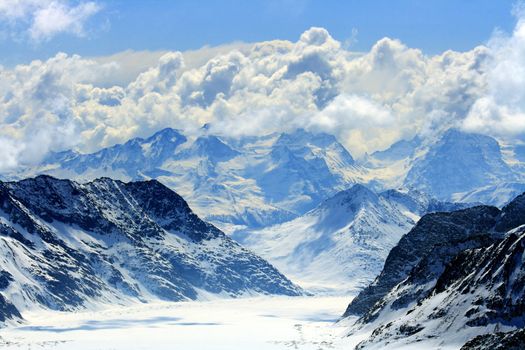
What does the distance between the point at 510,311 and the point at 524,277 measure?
6.90m

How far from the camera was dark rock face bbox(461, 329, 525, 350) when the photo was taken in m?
121

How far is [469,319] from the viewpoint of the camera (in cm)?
18600

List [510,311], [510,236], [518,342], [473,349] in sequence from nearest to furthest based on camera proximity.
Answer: [518,342], [473,349], [510,311], [510,236]

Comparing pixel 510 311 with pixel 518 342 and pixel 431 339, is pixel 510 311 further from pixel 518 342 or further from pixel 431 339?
pixel 518 342

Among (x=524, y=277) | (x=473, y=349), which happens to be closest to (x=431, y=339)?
(x=524, y=277)

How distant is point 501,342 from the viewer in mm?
125812

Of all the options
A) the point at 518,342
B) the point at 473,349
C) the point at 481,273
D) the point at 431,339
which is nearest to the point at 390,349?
the point at 431,339

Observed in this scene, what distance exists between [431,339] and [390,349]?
10646mm

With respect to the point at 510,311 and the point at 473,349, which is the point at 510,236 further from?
the point at 473,349

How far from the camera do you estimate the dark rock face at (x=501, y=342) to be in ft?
397

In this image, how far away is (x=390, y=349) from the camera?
19700cm

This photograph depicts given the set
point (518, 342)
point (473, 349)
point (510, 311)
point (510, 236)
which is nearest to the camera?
point (518, 342)

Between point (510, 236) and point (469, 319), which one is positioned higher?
point (510, 236)

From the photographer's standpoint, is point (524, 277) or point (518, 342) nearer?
point (518, 342)
